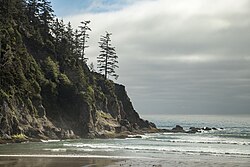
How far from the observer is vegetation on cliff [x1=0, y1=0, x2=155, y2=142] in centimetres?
5225

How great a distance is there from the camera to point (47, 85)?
202 feet

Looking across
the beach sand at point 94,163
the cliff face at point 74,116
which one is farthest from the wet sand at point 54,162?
the cliff face at point 74,116

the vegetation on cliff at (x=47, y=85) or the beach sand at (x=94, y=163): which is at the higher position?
the vegetation on cliff at (x=47, y=85)

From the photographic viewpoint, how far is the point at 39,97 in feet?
188

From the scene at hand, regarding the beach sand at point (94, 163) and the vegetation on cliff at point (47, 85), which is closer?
the beach sand at point (94, 163)

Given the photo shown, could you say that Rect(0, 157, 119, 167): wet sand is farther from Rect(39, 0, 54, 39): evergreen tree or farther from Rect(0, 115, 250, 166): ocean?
Rect(39, 0, 54, 39): evergreen tree

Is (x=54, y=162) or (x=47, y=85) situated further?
(x=47, y=85)

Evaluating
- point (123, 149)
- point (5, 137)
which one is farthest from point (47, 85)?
point (123, 149)

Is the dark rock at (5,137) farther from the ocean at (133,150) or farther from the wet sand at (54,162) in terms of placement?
the wet sand at (54,162)

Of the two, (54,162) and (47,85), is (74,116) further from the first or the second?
(54,162)

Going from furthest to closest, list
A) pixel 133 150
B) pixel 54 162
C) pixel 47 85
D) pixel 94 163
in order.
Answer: pixel 47 85 → pixel 133 150 → pixel 94 163 → pixel 54 162

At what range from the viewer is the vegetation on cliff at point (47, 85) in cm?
5225

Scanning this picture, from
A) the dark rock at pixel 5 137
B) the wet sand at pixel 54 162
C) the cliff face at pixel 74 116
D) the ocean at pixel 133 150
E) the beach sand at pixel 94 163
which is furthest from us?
the cliff face at pixel 74 116

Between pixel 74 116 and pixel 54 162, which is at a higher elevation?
pixel 74 116
